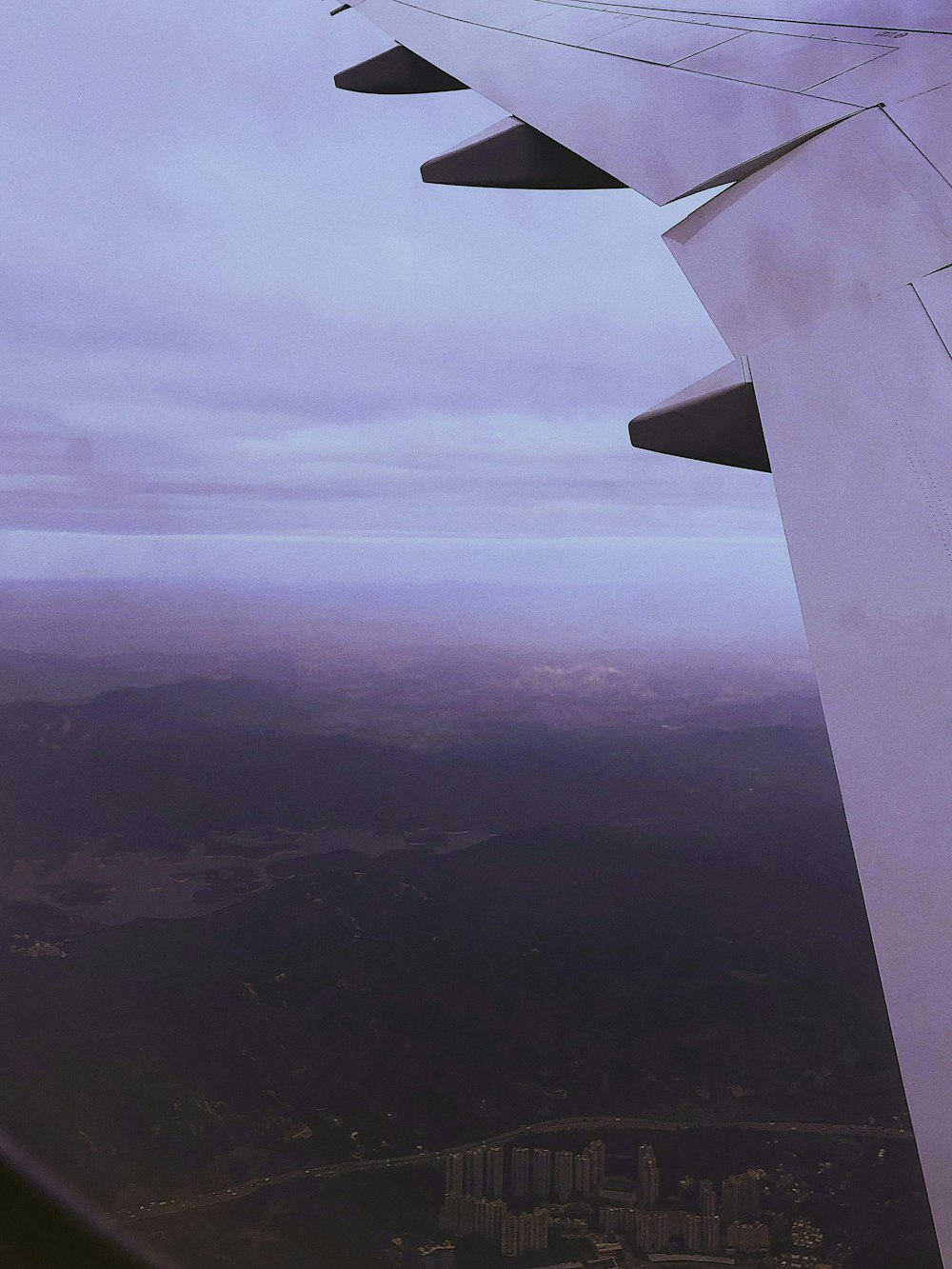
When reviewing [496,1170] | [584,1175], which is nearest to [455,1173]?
[496,1170]

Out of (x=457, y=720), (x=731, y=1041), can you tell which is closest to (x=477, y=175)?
(x=731, y=1041)

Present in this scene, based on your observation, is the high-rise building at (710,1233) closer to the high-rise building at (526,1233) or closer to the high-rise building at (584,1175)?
the high-rise building at (584,1175)

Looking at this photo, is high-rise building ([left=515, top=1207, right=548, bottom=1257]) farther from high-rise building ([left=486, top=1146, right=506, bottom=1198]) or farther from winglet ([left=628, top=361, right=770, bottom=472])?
winglet ([left=628, top=361, right=770, bottom=472])

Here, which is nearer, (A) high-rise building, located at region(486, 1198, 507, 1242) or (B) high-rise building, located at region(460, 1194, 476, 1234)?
(A) high-rise building, located at region(486, 1198, 507, 1242)

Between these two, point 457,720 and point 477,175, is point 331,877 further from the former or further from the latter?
point 477,175

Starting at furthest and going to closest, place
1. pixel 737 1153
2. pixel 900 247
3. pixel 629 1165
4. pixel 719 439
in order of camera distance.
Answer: pixel 737 1153 < pixel 629 1165 < pixel 719 439 < pixel 900 247

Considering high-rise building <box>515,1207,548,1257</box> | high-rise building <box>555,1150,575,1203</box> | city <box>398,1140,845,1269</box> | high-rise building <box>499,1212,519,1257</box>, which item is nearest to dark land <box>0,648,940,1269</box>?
city <box>398,1140,845,1269</box>

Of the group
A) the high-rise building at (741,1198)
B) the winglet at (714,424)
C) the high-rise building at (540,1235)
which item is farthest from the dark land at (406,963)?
the winglet at (714,424)
